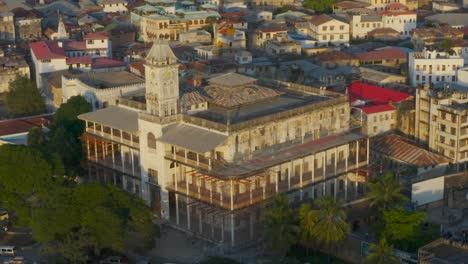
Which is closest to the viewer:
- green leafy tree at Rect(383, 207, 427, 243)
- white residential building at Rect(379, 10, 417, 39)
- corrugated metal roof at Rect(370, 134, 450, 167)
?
green leafy tree at Rect(383, 207, 427, 243)

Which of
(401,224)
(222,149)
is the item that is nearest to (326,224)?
(401,224)

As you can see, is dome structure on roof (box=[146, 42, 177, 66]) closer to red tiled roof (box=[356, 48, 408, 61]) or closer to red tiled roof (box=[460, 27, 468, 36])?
red tiled roof (box=[356, 48, 408, 61])

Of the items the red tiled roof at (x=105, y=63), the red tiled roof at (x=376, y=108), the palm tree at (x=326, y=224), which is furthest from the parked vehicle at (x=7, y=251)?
the red tiled roof at (x=105, y=63)

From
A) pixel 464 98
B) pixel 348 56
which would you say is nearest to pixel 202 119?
pixel 464 98

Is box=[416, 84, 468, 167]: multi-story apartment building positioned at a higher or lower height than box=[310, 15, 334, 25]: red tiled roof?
lower

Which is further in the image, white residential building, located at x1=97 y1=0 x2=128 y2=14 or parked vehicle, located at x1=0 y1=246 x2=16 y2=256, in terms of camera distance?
white residential building, located at x1=97 y1=0 x2=128 y2=14

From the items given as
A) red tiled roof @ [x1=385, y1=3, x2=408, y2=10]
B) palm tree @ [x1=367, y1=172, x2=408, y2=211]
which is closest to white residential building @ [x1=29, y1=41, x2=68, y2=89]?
palm tree @ [x1=367, y1=172, x2=408, y2=211]

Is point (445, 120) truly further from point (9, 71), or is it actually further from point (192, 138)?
point (9, 71)
